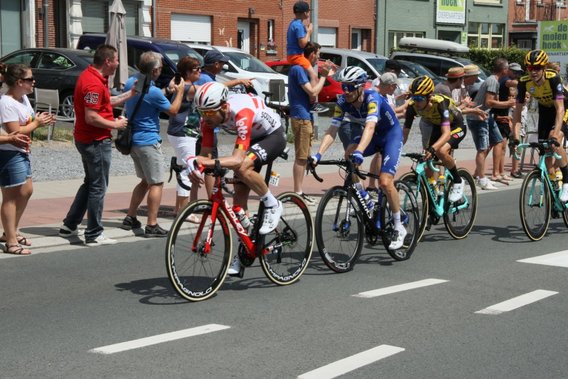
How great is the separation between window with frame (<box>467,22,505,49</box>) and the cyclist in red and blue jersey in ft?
141

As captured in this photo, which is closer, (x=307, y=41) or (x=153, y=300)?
(x=153, y=300)

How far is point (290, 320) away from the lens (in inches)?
273

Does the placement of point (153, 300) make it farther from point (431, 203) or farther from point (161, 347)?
point (431, 203)

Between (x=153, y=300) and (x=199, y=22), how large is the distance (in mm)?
29779

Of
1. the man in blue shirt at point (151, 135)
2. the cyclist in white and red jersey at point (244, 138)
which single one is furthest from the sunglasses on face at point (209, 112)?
the man in blue shirt at point (151, 135)

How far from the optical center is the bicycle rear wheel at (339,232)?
8367 millimetres

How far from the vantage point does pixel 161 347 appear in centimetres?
618

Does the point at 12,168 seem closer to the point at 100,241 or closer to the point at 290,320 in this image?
the point at 100,241

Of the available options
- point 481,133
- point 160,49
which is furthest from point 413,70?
point 481,133

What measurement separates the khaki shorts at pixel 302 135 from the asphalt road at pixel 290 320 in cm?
345

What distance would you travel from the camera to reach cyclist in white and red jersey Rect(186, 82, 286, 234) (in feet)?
23.6

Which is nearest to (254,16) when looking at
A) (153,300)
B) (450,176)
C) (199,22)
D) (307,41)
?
(199,22)

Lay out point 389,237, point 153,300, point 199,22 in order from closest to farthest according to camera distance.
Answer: point 153,300 → point 389,237 → point 199,22

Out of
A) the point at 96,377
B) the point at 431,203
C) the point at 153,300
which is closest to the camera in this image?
the point at 96,377
